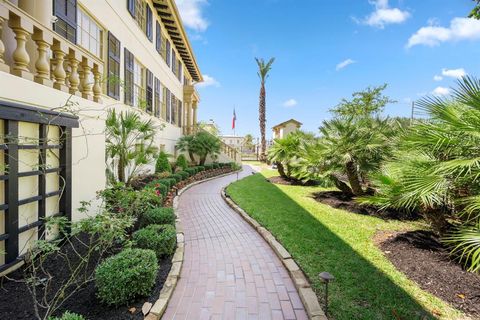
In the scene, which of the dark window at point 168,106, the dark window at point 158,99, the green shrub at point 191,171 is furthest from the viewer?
the dark window at point 168,106

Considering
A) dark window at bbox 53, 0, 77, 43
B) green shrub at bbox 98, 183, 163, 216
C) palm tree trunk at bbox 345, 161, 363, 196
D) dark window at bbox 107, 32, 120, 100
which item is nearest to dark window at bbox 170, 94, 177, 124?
dark window at bbox 107, 32, 120, 100

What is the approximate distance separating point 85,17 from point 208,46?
16.0m

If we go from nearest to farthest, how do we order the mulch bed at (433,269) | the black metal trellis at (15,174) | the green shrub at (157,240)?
the black metal trellis at (15,174)
the mulch bed at (433,269)
the green shrub at (157,240)

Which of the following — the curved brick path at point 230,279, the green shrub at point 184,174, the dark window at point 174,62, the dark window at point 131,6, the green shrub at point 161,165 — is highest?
the dark window at point 174,62

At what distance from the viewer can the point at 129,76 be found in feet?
30.0

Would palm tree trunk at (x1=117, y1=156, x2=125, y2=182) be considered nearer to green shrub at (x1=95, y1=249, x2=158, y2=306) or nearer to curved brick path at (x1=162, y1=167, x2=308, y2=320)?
curved brick path at (x1=162, y1=167, x2=308, y2=320)

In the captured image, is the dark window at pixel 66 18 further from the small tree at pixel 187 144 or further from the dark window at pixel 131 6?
the small tree at pixel 187 144

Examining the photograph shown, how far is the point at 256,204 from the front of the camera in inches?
321

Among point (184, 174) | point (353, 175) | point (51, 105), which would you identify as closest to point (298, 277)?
point (51, 105)

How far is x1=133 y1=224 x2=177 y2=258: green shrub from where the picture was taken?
407 cm

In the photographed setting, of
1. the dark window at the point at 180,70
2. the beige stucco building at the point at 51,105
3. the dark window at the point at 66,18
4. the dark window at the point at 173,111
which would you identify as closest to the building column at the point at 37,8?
the beige stucco building at the point at 51,105

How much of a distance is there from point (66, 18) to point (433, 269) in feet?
28.8

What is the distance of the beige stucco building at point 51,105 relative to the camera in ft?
9.64

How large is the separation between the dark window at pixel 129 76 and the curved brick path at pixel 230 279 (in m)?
5.68
